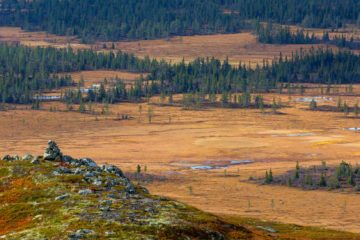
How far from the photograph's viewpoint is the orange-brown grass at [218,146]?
95.8 meters

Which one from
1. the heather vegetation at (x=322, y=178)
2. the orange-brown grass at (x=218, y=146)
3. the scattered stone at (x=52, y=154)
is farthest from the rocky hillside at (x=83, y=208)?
the heather vegetation at (x=322, y=178)

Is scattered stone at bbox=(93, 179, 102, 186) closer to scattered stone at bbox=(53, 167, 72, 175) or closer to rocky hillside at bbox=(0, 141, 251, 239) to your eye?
rocky hillside at bbox=(0, 141, 251, 239)

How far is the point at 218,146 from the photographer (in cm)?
13962

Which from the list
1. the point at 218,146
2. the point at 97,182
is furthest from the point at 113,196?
the point at 218,146

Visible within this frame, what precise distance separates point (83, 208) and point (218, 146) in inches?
3589

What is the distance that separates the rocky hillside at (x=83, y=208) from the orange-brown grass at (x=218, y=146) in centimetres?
3308

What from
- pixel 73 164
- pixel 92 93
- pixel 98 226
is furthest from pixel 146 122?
pixel 98 226

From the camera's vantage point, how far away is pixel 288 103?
19388 cm

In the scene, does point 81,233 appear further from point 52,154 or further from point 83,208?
point 52,154

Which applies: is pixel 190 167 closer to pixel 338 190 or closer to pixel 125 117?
pixel 338 190

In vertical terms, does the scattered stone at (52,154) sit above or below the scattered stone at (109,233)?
above

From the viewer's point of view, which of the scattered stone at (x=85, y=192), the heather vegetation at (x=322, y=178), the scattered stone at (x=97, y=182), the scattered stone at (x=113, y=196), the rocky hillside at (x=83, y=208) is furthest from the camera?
the heather vegetation at (x=322, y=178)

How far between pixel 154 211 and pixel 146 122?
388 feet

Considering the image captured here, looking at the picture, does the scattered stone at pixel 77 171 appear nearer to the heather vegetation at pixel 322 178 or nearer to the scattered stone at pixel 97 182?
the scattered stone at pixel 97 182
